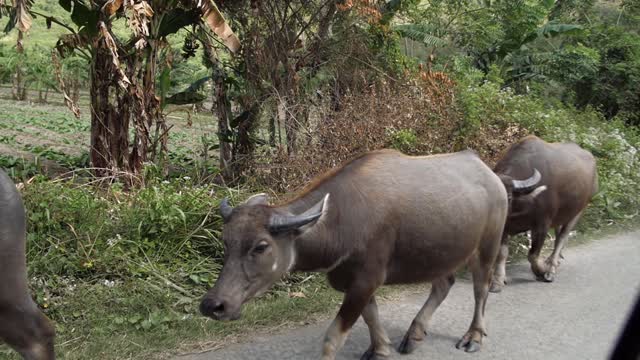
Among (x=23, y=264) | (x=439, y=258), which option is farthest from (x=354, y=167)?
(x=23, y=264)

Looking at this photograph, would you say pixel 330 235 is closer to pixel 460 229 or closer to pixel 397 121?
pixel 460 229

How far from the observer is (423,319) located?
570 centimetres

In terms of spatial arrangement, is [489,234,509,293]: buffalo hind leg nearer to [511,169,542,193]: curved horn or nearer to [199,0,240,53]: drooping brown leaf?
[511,169,542,193]: curved horn

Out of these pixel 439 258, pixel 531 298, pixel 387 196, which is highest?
pixel 387 196

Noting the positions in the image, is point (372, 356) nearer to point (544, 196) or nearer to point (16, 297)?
point (16, 297)

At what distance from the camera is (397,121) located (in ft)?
28.4

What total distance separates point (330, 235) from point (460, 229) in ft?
3.70

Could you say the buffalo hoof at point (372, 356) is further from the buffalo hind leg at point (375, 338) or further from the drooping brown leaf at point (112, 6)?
the drooping brown leaf at point (112, 6)

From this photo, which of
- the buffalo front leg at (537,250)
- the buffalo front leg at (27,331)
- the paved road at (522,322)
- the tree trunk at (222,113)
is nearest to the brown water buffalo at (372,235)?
the paved road at (522,322)

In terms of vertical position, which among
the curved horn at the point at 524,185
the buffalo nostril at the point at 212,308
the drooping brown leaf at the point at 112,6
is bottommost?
the buffalo nostril at the point at 212,308

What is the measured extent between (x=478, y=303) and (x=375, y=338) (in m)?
1.01

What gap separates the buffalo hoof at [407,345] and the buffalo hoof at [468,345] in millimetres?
387

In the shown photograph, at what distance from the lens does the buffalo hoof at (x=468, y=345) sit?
5652 millimetres

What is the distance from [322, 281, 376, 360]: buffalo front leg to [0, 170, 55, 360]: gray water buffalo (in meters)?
1.79
